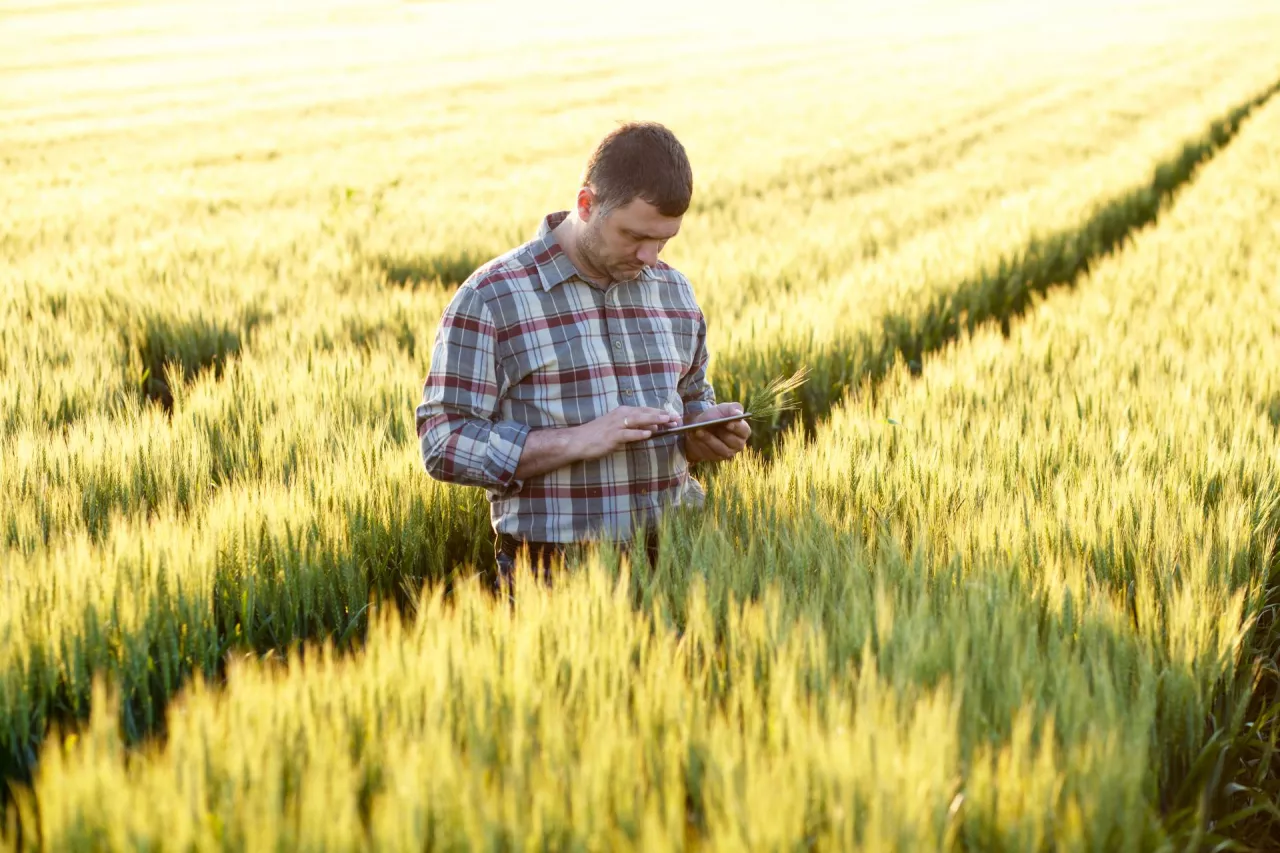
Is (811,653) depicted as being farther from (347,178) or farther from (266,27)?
(266,27)

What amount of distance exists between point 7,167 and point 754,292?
11.0 metres

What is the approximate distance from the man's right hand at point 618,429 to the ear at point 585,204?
42 centimetres

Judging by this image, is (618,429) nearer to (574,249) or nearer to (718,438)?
(718,438)

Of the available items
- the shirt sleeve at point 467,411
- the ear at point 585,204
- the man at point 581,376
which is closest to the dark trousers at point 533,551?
the man at point 581,376

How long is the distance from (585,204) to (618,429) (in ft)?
1.59

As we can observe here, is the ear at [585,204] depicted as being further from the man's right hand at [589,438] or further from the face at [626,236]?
the man's right hand at [589,438]

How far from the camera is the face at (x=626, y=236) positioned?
2.06 meters

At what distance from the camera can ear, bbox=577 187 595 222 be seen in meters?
2.11

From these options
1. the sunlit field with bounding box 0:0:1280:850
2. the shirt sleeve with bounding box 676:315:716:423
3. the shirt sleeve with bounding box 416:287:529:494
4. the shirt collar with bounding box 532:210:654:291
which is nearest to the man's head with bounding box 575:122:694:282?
the shirt collar with bounding box 532:210:654:291

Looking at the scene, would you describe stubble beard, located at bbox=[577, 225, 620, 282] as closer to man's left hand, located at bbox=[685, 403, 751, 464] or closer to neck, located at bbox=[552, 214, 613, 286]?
neck, located at bbox=[552, 214, 613, 286]

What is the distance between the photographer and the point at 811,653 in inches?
51.9

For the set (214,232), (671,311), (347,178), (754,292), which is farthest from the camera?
(347,178)

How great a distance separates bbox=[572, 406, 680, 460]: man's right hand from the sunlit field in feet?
0.64

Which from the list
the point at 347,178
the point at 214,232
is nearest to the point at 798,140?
the point at 347,178
